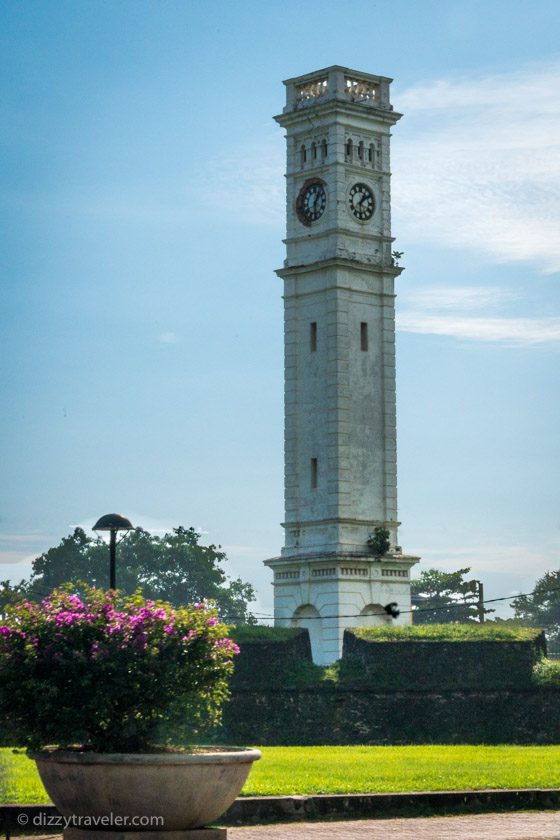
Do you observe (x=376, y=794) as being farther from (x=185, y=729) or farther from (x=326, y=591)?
(x=326, y=591)

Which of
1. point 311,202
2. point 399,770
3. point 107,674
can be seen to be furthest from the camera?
point 311,202

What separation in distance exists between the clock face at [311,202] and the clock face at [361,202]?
846 mm

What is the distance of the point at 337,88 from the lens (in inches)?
1978

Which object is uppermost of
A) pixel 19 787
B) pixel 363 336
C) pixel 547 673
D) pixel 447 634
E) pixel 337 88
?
pixel 337 88

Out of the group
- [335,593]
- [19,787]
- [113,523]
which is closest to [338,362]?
[335,593]

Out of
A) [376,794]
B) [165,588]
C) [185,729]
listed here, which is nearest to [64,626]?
[185,729]

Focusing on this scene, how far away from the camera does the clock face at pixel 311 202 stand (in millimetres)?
50500

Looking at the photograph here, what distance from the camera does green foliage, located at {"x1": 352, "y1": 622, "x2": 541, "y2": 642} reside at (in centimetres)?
4075

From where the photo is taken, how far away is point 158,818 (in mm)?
16812

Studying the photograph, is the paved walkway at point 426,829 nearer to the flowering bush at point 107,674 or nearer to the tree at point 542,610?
the flowering bush at point 107,674

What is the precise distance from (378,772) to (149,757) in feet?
30.0

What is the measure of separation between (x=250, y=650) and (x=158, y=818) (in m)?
24.5

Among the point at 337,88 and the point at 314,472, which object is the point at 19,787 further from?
the point at 337,88

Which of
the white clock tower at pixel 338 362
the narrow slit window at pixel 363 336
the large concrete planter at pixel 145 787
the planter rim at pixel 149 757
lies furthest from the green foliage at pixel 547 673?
the large concrete planter at pixel 145 787
